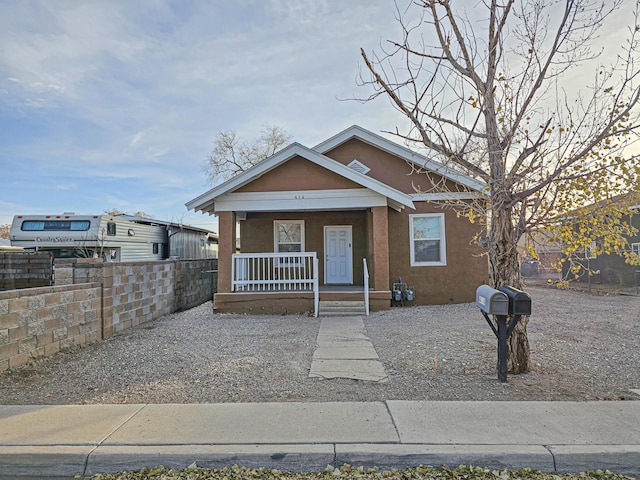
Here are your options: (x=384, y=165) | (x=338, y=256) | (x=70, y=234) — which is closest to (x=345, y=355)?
(x=338, y=256)

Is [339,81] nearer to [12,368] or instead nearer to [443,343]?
[443,343]

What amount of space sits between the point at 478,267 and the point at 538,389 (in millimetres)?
7372

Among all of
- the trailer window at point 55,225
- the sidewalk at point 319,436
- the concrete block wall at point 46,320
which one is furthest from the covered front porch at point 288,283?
the sidewalk at point 319,436

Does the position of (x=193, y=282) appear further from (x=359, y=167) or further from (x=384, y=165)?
(x=384, y=165)

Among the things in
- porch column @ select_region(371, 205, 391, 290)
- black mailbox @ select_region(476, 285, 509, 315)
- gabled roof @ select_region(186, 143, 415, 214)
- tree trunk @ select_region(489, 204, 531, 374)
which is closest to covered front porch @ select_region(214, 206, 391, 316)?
porch column @ select_region(371, 205, 391, 290)

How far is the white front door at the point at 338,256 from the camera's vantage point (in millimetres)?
12492

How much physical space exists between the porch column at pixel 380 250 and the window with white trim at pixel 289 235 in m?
3.27

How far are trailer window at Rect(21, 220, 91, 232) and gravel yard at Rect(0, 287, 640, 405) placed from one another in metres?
5.60

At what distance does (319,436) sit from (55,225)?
12279 mm

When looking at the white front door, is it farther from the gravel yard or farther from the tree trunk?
the tree trunk

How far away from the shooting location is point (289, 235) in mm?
12594

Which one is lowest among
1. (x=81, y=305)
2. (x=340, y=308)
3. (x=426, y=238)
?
(x=340, y=308)

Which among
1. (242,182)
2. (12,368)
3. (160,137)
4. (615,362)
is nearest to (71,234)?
(160,137)

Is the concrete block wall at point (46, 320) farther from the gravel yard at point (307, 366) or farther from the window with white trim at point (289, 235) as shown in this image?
the window with white trim at point (289, 235)
